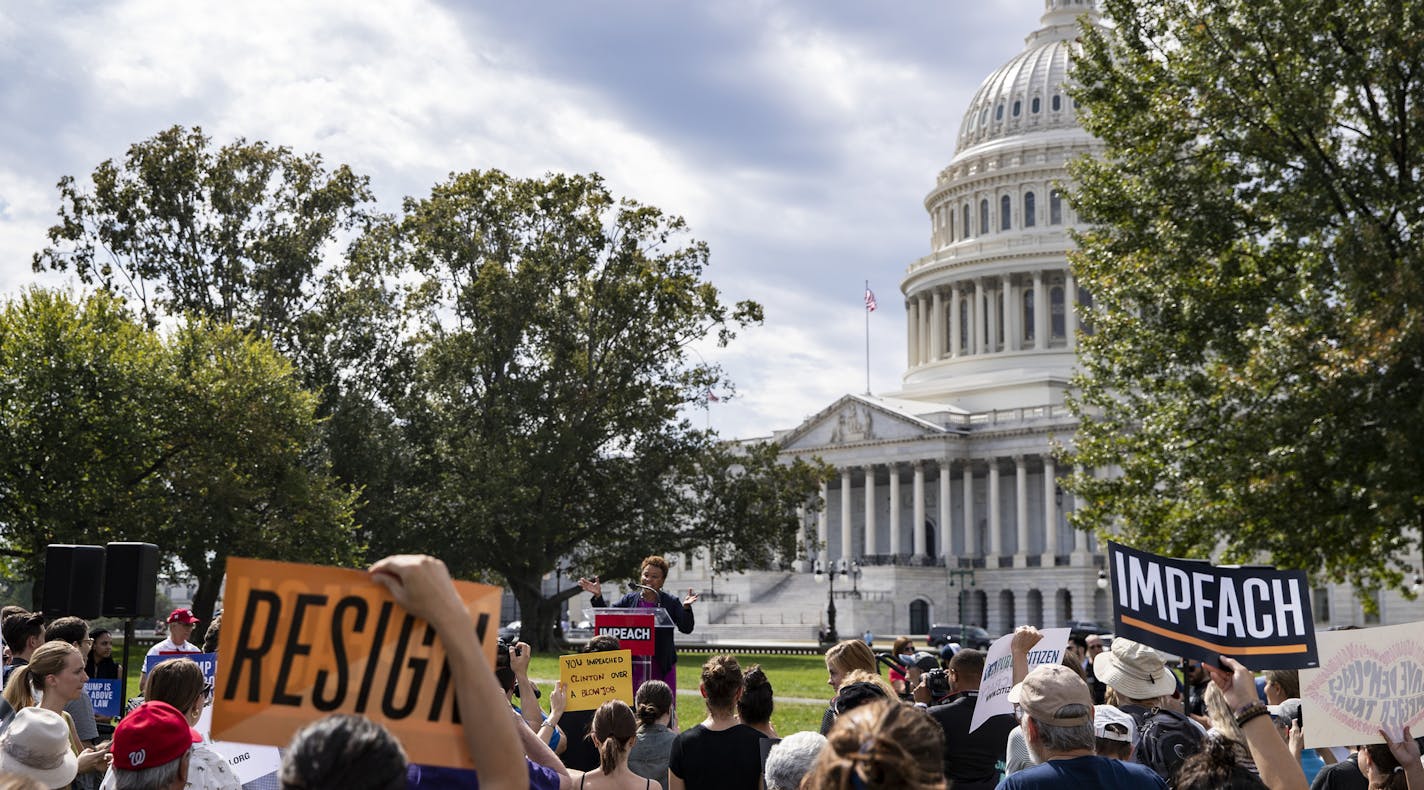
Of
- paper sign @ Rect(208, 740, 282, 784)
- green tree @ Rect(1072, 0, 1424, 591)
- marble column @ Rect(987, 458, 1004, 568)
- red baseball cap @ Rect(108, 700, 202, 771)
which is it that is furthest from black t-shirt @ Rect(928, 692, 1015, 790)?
marble column @ Rect(987, 458, 1004, 568)

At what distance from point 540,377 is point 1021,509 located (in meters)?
53.6

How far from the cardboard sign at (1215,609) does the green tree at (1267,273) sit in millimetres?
13892

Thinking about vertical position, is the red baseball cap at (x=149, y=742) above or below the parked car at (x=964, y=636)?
below

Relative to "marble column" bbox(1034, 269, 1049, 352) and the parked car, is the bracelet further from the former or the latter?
"marble column" bbox(1034, 269, 1049, 352)

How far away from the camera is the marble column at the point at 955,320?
10556 cm

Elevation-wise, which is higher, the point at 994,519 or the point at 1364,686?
the point at 994,519

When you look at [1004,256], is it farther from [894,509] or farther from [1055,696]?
[1055,696]

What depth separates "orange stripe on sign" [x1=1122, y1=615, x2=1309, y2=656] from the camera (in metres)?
6.93

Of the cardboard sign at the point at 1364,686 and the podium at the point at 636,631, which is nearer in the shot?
the cardboard sign at the point at 1364,686

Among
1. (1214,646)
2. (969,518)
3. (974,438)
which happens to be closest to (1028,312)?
(974,438)

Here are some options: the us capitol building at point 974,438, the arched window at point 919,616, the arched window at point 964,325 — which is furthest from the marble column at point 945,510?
the arched window at point 964,325

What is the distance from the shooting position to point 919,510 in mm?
96000

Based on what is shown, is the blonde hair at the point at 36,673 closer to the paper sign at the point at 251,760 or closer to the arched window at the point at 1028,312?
the paper sign at the point at 251,760

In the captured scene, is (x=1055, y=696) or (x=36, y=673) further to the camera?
(x=36, y=673)
